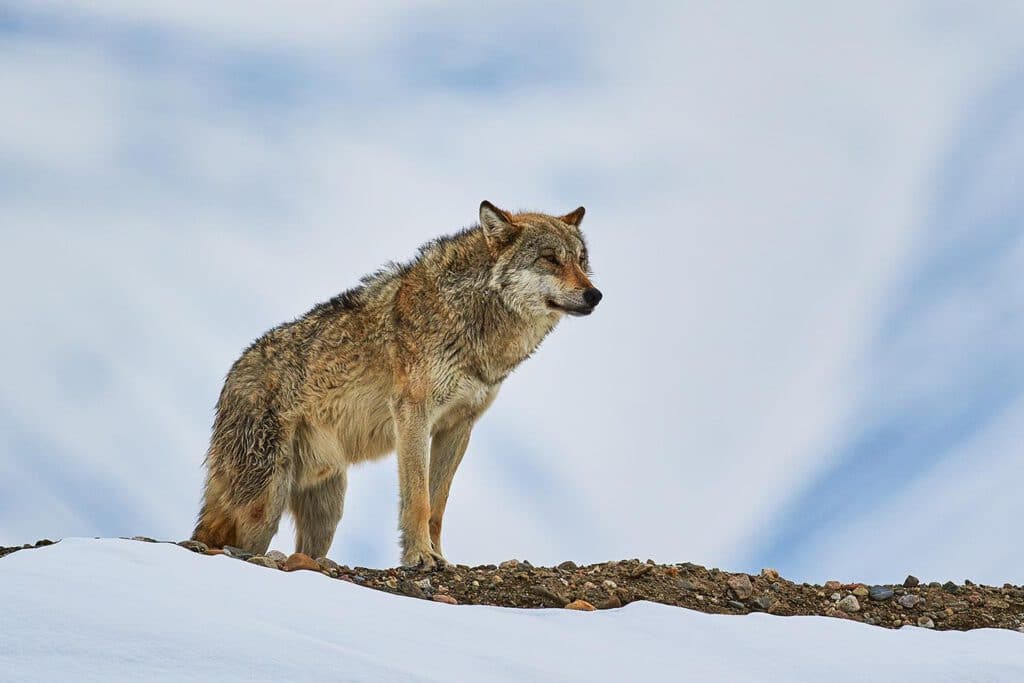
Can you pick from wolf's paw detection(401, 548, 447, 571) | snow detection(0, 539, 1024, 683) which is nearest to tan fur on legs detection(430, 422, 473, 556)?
wolf's paw detection(401, 548, 447, 571)

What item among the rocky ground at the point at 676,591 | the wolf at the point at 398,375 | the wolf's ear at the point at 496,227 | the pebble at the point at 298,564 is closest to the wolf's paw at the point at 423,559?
the rocky ground at the point at 676,591

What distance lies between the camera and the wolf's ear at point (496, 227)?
11.4 metres

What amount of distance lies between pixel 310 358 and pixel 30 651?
6.60 meters

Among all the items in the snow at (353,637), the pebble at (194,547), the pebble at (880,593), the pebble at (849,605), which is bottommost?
the snow at (353,637)

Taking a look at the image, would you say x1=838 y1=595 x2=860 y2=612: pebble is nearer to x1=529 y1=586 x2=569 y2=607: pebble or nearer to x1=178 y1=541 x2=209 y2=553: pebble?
x1=529 y1=586 x2=569 y2=607: pebble

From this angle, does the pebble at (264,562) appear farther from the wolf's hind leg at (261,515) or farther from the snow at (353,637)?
the wolf's hind leg at (261,515)

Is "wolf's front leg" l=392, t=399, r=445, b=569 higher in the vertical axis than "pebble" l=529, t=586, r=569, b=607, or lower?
higher

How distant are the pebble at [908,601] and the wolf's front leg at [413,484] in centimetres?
436

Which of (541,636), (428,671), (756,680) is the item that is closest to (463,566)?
(541,636)

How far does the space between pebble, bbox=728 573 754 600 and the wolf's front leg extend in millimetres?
2725

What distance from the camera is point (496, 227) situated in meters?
11.5

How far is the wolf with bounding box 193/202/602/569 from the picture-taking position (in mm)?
11094

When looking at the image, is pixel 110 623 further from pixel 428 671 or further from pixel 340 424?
pixel 340 424

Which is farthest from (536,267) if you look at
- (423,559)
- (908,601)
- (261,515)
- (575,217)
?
(908,601)
